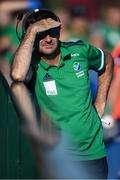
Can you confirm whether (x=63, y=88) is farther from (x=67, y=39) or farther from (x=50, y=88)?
(x=67, y=39)

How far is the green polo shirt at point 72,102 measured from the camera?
5238mm

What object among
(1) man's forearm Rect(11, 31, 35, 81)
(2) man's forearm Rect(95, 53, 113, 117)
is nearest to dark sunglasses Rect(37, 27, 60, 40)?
(1) man's forearm Rect(11, 31, 35, 81)

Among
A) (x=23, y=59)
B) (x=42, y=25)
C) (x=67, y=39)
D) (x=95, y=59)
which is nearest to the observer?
(x=23, y=59)

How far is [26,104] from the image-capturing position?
4.54 meters

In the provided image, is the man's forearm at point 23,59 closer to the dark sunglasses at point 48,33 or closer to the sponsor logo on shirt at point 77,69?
the dark sunglasses at point 48,33

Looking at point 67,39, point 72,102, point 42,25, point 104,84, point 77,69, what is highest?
point 42,25

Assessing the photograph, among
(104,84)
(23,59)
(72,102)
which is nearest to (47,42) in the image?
(23,59)

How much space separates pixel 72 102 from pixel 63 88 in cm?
12

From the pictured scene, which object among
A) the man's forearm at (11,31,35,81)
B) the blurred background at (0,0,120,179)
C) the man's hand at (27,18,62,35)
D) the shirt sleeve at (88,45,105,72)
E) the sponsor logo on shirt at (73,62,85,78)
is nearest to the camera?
the man's forearm at (11,31,35,81)

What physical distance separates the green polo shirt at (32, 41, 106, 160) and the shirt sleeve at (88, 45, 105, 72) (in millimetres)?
187

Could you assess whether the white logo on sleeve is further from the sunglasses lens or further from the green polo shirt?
the sunglasses lens

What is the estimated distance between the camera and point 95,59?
5.61 m

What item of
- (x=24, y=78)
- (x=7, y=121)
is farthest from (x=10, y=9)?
(x=24, y=78)

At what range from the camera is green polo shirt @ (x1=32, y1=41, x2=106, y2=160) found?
206 inches
